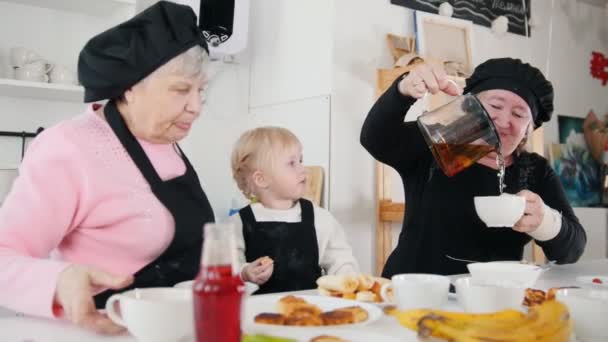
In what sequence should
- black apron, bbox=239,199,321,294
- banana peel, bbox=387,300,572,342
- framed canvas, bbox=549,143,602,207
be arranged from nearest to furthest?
1. banana peel, bbox=387,300,572,342
2. black apron, bbox=239,199,321,294
3. framed canvas, bbox=549,143,602,207

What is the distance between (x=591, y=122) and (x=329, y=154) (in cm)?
210

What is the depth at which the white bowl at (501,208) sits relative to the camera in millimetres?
1080

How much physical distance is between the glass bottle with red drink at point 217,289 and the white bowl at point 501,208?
2.24ft

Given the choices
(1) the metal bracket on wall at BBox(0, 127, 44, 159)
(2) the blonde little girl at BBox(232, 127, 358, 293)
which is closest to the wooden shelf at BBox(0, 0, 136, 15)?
(1) the metal bracket on wall at BBox(0, 127, 44, 159)

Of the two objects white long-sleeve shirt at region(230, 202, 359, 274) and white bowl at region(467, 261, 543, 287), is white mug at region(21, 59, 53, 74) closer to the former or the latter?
white long-sleeve shirt at region(230, 202, 359, 274)

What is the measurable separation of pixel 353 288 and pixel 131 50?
0.56 m

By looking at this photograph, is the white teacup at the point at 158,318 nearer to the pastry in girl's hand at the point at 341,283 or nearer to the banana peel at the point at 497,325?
the banana peel at the point at 497,325

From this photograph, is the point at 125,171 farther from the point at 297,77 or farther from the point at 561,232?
the point at 297,77

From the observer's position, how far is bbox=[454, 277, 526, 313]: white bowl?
2.60 ft

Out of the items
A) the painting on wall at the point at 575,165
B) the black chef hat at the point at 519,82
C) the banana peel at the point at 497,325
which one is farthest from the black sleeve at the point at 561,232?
the painting on wall at the point at 575,165

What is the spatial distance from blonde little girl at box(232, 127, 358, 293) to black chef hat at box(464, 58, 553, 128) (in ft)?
1.85

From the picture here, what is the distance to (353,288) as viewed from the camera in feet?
3.21

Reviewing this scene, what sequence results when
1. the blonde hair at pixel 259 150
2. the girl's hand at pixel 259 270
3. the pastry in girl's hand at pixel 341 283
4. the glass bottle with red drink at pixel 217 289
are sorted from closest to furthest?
the glass bottle with red drink at pixel 217 289 → the pastry in girl's hand at pixel 341 283 → the girl's hand at pixel 259 270 → the blonde hair at pixel 259 150

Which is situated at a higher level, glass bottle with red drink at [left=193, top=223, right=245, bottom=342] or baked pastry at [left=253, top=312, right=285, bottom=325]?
glass bottle with red drink at [left=193, top=223, right=245, bottom=342]
